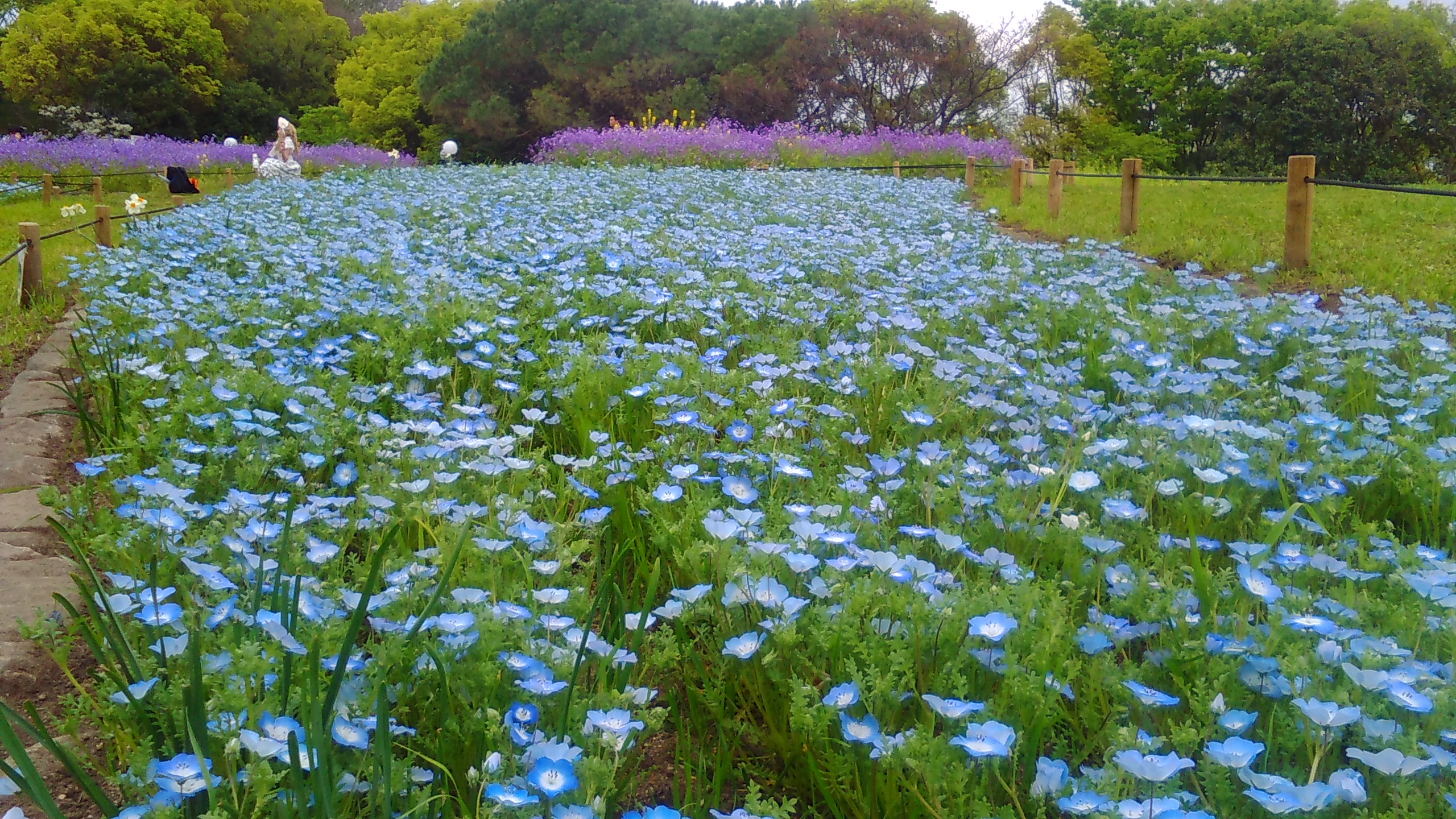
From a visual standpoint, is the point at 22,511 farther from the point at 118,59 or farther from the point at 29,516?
the point at 118,59

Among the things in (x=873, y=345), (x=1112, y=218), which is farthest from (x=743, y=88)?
(x=873, y=345)

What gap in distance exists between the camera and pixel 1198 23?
27.0 metres

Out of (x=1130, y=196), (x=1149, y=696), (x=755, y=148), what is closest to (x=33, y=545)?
(x=1149, y=696)

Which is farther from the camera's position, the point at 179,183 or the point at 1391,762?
the point at 179,183

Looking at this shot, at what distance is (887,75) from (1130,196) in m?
18.6

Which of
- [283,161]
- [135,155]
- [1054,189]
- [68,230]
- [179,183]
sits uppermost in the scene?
[135,155]

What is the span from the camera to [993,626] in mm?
1652

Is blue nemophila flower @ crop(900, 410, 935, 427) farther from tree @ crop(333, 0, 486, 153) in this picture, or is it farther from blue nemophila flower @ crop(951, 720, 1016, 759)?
tree @ crop(333, 0, 486, 153)

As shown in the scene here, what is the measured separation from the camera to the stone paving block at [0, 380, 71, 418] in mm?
3428

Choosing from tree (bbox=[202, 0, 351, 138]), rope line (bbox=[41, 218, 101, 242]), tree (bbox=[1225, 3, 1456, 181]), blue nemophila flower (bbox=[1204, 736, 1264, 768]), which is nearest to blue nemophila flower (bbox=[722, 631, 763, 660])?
blue nemophila flower (bbox=[1204, 736, 1264, 768])

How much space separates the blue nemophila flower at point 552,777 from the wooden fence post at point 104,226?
611cm

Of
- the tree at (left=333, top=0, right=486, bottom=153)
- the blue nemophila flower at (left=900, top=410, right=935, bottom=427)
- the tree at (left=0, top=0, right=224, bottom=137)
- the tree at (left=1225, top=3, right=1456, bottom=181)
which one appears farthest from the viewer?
the tree at (left=333, top=0, right=486, bottom=153)

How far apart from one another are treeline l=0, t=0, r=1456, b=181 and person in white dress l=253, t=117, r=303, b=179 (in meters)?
10.5

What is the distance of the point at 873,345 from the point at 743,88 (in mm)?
21578
